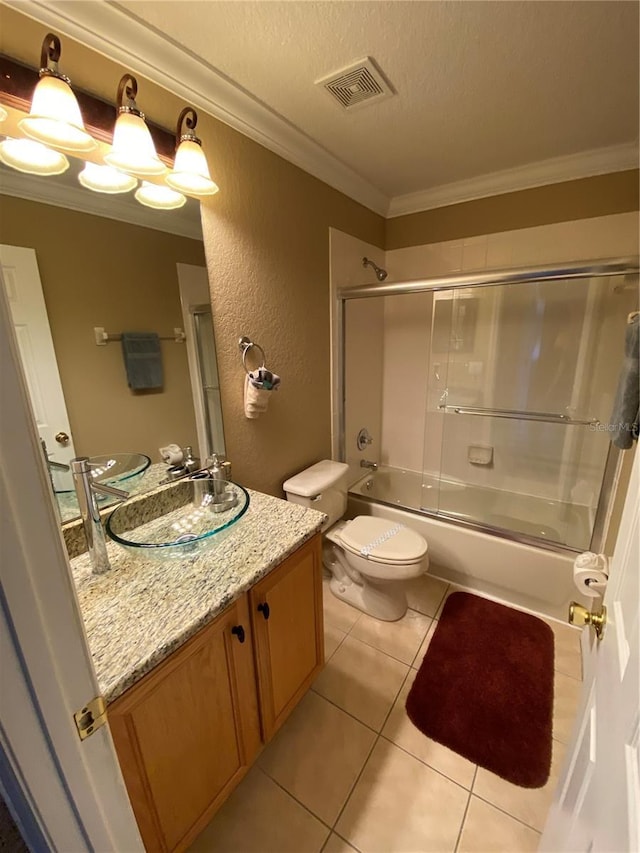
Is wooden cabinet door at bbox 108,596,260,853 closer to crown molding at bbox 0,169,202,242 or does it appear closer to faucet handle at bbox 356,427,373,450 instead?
crown molding at bbox 0,169,202,242

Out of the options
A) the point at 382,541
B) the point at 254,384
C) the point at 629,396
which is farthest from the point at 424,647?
the point at 254,384

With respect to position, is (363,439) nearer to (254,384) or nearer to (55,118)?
(254,384)

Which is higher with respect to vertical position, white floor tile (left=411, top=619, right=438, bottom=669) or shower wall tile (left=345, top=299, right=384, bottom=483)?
shower wall tile (left=345, top=299, right=384, bottom=483)

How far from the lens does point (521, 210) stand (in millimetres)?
1973

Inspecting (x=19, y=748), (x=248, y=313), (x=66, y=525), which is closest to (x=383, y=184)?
(x=248, y=313)

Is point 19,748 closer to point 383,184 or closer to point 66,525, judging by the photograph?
point 66,525

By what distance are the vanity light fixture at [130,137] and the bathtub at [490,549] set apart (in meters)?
1.95


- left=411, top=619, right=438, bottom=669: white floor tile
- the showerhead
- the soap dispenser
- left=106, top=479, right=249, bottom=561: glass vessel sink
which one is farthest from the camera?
the showerhead

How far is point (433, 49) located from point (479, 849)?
248cm

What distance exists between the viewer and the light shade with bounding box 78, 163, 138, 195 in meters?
1.02

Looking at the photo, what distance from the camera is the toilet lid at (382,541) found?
168 centimetres

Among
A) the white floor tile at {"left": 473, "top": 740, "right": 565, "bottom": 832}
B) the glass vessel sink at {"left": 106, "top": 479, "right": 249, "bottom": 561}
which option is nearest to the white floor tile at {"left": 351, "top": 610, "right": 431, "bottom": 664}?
the white floor tile at {"left": 473, "top": 740, "right": 565, "bottom": 832}

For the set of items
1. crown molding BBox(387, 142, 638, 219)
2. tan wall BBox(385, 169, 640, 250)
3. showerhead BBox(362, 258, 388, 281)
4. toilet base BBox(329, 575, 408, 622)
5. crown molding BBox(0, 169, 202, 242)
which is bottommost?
toilet base BBox(329, 575, 408, 622)

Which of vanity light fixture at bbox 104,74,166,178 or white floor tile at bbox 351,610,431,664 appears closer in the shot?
vanity light fixture at bbox 104,74,166,178
